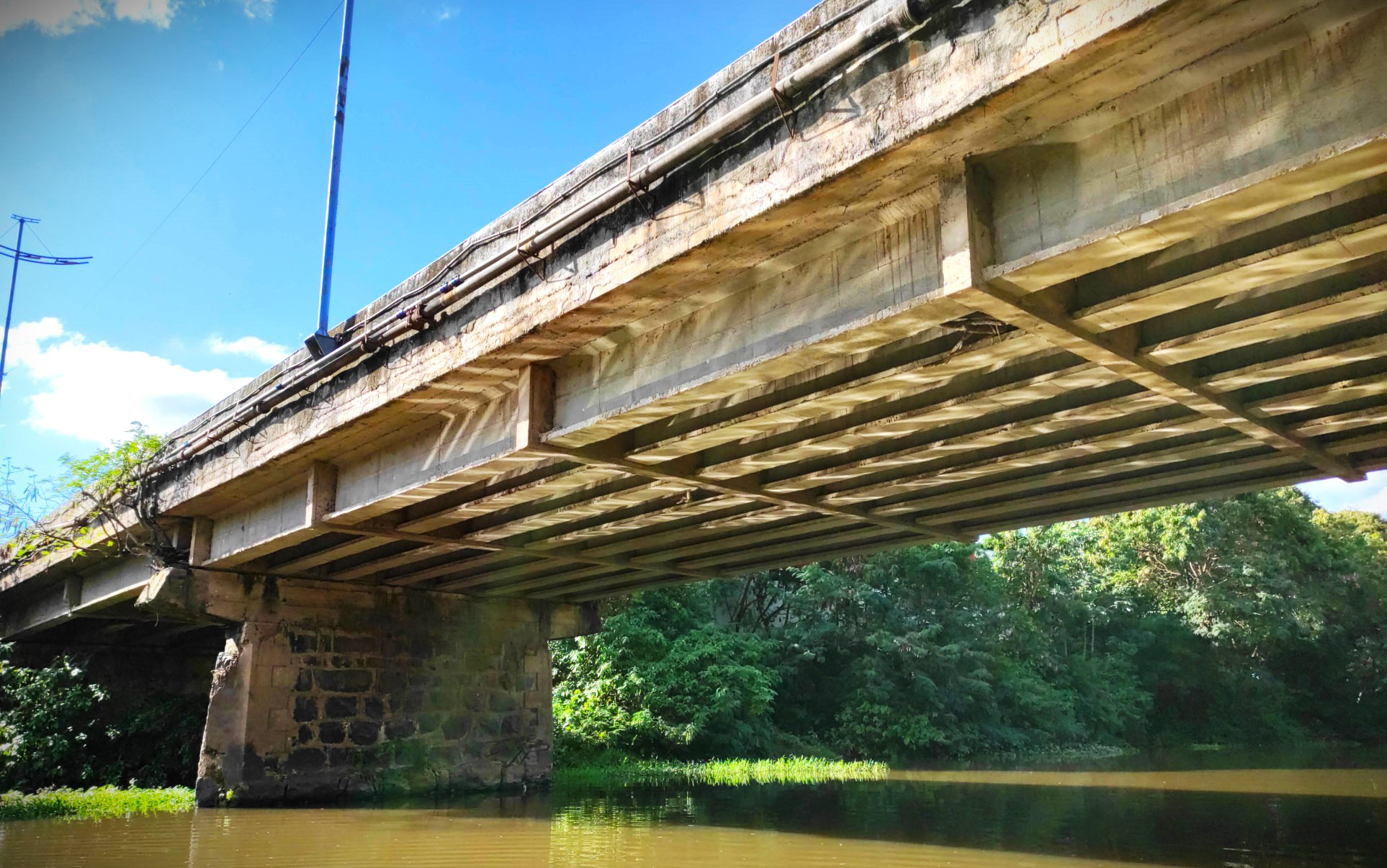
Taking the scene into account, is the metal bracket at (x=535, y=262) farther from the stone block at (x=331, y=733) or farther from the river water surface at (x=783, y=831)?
the stone block at (x=331, y=733)

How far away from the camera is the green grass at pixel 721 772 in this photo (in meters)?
17.4

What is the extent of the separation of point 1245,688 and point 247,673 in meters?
32.0

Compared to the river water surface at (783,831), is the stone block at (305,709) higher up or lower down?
higher up

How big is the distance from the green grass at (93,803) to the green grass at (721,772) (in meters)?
6.11

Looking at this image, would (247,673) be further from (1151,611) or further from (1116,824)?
(1151,611)

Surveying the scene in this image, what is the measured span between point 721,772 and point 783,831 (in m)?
9.04

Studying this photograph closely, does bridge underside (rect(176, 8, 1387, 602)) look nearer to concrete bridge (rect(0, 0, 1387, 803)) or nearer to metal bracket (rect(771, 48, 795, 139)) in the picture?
concrete bridge (rect(0, 0, 1387, 803))

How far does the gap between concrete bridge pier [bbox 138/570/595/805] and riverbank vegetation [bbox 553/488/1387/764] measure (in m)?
4.70

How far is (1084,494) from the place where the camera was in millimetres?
10305

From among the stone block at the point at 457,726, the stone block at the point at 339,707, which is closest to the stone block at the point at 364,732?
the stone block at the point at 339,707

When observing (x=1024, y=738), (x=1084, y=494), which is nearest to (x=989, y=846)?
(x=1084, y=494)

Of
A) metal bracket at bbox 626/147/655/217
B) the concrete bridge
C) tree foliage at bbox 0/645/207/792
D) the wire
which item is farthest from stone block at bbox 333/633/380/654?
metal bracket at bbox 626/147/655/217

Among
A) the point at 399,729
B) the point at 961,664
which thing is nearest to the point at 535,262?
the point at 399,729

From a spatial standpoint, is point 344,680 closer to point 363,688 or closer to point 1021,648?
point 363,688
